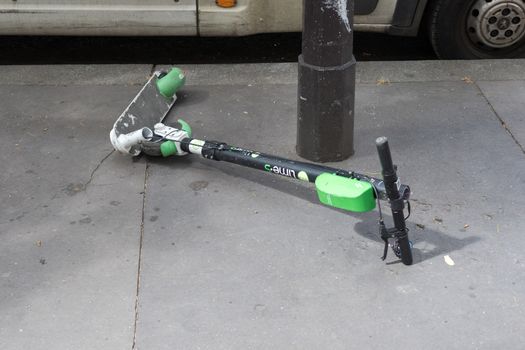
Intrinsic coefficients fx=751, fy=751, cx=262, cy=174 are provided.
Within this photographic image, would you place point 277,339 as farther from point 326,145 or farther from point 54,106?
point 54,106

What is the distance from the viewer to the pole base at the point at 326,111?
13.7ft

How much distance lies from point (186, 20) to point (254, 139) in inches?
52.6

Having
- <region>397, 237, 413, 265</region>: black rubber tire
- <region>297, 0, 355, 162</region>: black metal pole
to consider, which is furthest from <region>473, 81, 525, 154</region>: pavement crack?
<region>397, 237, 413, 265</region>: black rubber tire

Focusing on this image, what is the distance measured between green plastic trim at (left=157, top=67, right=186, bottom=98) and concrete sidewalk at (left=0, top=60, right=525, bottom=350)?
157 mm

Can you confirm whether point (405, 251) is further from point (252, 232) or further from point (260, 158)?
point (260, 158)

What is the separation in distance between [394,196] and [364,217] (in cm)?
62

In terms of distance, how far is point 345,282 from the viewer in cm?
349

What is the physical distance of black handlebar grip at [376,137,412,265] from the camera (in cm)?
321

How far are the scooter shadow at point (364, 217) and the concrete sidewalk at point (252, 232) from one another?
0.4 inches

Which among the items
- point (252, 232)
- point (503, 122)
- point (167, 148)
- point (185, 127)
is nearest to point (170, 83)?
point (185, 127)

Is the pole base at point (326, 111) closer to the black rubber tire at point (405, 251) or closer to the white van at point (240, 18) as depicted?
the black rubber tire at point (405, 251)

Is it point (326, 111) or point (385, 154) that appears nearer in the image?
point (385, 154)

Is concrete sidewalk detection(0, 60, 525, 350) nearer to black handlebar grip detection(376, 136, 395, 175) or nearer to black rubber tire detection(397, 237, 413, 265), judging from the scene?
black rubber tire detection(397, 237, 413, 265)

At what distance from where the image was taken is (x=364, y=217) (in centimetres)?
395
